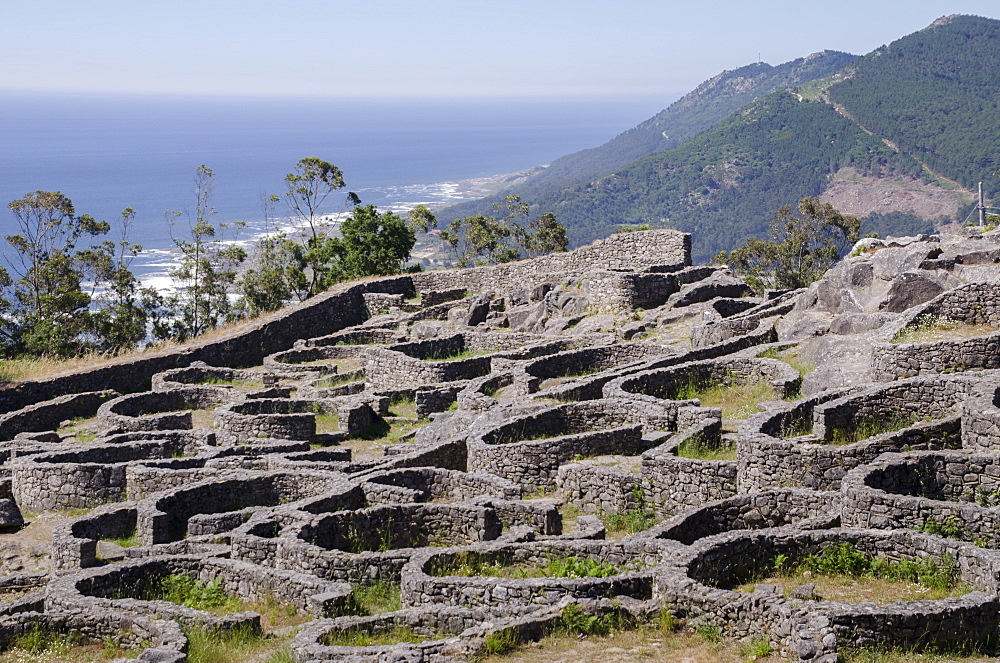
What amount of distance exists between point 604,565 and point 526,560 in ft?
3.72

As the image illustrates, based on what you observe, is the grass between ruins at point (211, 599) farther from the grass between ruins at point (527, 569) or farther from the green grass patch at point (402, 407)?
the green grass patch at point (402, 407)

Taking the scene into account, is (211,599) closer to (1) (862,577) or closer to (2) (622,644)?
(2) (622,644)

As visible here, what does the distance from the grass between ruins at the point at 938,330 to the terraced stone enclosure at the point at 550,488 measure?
85 mm

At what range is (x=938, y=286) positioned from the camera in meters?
24.7

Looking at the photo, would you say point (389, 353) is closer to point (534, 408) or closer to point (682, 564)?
point (534, 408)

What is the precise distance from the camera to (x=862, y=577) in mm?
13828

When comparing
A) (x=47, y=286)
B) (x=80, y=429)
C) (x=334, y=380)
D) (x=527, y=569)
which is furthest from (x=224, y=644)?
(x=47, y=286)

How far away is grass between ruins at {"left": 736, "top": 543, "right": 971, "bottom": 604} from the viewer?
13.1 metres

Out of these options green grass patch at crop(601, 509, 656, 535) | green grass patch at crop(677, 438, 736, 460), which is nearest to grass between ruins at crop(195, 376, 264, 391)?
green grass patch at crop(677, 438, 736, 460)

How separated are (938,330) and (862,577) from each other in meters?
9.59

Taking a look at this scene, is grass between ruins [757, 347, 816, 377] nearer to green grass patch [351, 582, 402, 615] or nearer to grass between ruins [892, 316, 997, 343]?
grass between ruins [892, 316, 997, 343]

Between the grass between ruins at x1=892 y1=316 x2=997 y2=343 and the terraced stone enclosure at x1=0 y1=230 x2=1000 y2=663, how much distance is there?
8 centimetres

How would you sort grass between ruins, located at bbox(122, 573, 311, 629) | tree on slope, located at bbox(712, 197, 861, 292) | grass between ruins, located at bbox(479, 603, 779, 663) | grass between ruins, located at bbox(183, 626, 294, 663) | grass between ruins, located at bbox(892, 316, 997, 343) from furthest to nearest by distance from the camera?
tree on slope, located at bbox(712, 197, 861, 292) → grass between ruins, located at bbox(892, 316, 997, 343) → grass between ruins, located at bbox(122, 573, 311, 629) → grass between ruins, located at bbox(183, 626, 294, 663) → grass between ruins, located at bbox(479, 603, 779, 663)

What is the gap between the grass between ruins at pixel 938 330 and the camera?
21578 mm
